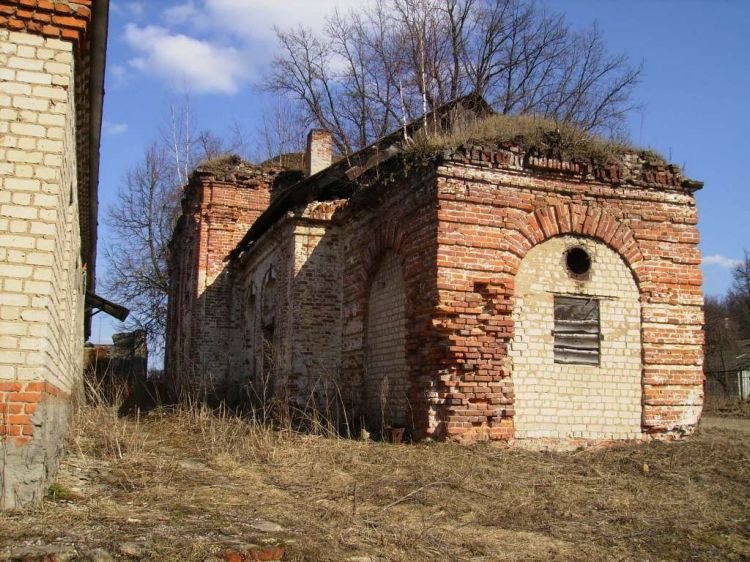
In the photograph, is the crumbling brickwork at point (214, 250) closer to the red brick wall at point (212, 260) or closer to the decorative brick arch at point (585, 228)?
the red brick wall at point (212, 260)

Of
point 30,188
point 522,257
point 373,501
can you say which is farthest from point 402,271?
point 30,188

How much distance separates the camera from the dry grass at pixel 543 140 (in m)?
9.77

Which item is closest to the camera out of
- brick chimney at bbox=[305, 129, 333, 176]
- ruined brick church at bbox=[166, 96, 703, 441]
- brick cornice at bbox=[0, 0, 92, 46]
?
brick cornice at bbox=[0, 0, 92, 46]

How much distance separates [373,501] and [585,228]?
5308mm

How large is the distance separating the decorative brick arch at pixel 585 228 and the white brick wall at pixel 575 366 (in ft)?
0.38

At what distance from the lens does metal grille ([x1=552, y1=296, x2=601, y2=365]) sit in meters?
9.65

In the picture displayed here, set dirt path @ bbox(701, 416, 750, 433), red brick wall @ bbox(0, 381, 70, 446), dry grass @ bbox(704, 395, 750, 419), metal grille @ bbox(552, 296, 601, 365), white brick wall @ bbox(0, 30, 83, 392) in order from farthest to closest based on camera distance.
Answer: dry grass @ bbox(704, 395, 750, 419) → dirt path @ bbox(701, 416, 750, 433) → metal grille @ bbox(552, 296, 601, 365) → white brick wall @ bbox(0, 30, 83, 392) → red brick wall @ bbox(0, 381, 70, 446)

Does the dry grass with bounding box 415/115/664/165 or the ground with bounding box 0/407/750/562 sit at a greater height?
the dry grass with bounding box 415/115/664/165

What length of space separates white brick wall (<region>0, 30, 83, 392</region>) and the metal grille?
6.53 meters

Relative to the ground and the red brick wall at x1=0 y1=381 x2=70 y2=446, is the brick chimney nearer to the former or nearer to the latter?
the ground

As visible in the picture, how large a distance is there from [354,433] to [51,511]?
579 cm

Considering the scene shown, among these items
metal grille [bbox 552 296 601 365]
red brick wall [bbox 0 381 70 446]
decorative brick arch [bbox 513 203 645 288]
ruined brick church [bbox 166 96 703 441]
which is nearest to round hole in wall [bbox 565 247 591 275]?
ruined brick church [bbox 166 96 703 441]

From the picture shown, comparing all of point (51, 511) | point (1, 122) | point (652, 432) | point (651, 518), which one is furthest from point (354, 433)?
point (1, 122)

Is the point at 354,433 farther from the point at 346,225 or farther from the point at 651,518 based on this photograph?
the point at 651,518
